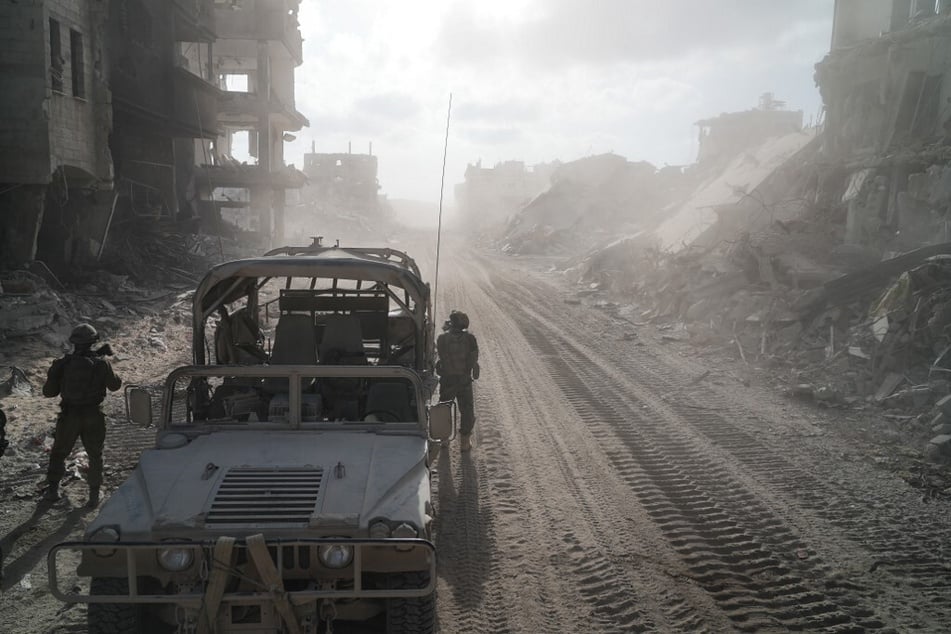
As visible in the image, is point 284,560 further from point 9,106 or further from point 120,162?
point 120,162

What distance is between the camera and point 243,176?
30.7 m

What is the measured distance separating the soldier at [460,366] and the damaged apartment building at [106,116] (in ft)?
35.3

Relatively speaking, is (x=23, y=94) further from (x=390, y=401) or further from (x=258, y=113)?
(x=258, y=113)

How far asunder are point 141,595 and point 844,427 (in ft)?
27.5

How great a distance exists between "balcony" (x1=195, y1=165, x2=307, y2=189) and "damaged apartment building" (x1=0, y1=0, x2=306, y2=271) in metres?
0.06

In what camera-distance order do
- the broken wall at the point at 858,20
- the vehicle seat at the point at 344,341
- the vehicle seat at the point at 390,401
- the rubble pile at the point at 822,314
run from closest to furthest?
the vehicle seat at the point at 390,401
the vehicle seat at the point at 344,341
the rubble pile at the point at 822,314
the broken wall at the point at 858,20

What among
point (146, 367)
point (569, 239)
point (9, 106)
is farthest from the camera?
point (569, 239)

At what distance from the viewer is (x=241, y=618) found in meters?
3.43

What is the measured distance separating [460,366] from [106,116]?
12.9 meters

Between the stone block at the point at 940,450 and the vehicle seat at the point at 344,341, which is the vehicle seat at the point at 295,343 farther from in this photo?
the stone block at the point at 940,450

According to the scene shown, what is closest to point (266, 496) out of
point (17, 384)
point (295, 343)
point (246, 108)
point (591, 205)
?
point (295, 343)

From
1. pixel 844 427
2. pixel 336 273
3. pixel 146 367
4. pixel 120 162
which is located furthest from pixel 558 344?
pixel 120 162

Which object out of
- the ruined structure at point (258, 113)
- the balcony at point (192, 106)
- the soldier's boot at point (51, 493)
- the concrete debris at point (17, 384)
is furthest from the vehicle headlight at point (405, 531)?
the ruined structure at point (258, 113)

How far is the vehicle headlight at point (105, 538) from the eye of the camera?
3.40m
